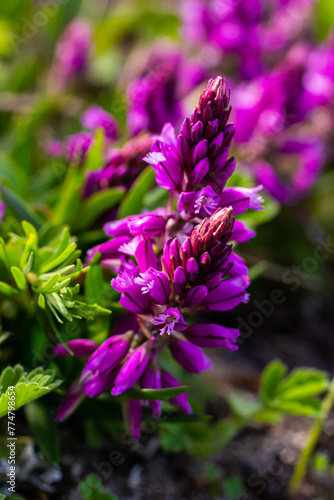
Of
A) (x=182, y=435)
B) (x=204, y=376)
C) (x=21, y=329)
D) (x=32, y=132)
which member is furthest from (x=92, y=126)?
(x=182, y=435)

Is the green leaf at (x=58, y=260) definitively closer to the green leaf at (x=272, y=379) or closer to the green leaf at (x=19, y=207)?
the green leaf at (x=19, y=207)

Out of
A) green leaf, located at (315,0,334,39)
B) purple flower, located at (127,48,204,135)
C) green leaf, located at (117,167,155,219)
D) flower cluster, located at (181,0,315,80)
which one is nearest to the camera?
green leaf, located at (117,167,155,219)

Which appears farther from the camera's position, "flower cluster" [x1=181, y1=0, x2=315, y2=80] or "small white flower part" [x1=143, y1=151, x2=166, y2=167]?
"flower cluster" [x1=181, y1=0, x2=315, y2=80]

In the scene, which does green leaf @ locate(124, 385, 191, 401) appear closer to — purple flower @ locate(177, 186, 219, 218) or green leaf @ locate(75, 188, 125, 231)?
purple flower @ locate(177, 186, 219, 218)

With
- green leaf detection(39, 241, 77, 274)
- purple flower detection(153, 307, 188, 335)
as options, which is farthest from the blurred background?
purple flower detection(153, 307, 188, 335)

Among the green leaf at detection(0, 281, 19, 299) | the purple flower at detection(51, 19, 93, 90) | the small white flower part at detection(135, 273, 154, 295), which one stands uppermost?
the purple flower at detection(51, 19, 93, 90)

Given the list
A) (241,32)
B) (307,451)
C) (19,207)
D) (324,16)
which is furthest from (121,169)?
(324,16)

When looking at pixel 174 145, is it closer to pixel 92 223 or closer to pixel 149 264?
pixel 149 264

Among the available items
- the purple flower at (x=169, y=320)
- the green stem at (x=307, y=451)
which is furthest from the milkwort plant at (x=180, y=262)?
the green stem at (x=307, y=451)
